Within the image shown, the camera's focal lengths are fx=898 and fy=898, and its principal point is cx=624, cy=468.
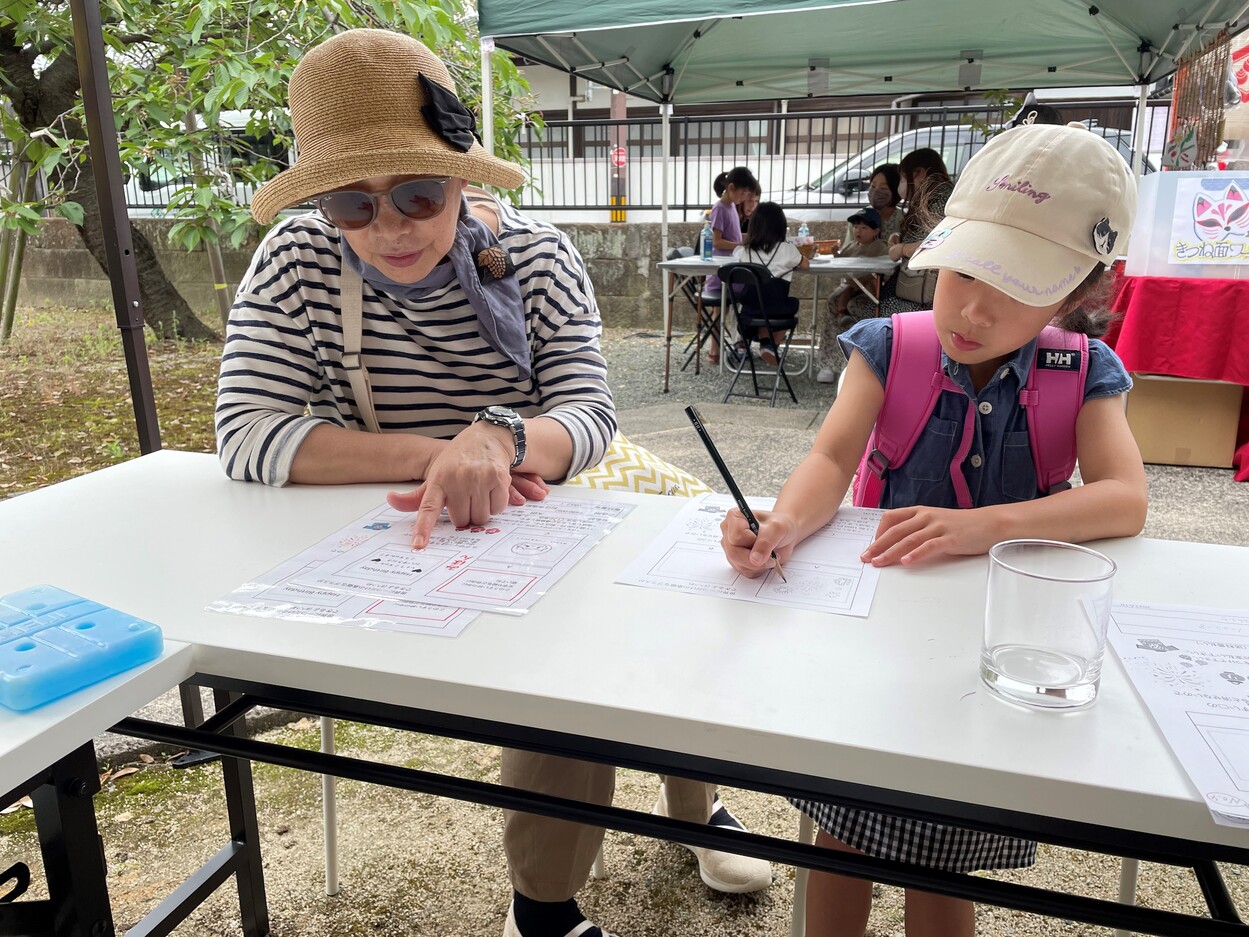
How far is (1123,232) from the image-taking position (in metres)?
1.21

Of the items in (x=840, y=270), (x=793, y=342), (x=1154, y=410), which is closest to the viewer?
(x=1154, y=410)

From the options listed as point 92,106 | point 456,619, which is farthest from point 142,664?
point 92,106

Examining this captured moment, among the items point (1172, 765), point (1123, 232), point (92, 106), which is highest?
point (92, 106)

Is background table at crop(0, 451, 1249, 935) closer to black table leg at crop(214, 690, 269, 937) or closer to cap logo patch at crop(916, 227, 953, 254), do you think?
cap logo patch at crop(916, 227, 953, 254)

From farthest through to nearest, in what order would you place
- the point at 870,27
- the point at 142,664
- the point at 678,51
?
the point at 678,51 → the point at 870,27 → the point at 142,664

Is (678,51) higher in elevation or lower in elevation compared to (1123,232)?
higher

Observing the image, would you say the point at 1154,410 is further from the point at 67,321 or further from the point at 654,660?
the point at 67,321

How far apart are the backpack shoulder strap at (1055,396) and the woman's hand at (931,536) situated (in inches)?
13.4

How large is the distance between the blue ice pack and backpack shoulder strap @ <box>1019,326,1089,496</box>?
46.6 inches

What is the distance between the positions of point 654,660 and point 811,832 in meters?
0.74

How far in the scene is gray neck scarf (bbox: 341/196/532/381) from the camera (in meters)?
1.47

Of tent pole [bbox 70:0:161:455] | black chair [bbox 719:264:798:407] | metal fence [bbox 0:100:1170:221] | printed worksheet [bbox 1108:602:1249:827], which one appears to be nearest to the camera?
printed worksheet [bbox 1108:602:1249:827]

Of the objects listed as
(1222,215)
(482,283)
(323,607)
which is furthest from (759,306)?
(323,607)

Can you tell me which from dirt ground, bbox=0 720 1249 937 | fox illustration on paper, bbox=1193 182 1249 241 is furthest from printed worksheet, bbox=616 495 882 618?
fox illustration on paper, bbox=1193 182 1249 241
